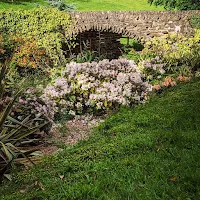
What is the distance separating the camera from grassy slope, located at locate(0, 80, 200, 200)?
13.3 feet

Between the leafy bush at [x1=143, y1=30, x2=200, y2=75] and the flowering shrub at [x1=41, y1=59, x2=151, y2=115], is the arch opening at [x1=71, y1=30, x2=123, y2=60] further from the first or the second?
the flowering shrub at [x1=41, y1=59, x2=151, y2=115]

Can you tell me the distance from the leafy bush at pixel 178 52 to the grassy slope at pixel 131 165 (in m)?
4.31

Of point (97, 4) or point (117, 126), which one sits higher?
point (117, 126)

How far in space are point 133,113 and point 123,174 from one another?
3.54m

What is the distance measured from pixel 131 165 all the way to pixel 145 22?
38.4 ft

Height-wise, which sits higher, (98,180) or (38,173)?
(98,180)

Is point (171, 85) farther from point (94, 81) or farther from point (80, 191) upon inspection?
point (80, 191)

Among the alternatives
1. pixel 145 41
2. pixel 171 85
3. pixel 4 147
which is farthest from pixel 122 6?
pixel 4 147

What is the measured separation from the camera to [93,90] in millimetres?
9000

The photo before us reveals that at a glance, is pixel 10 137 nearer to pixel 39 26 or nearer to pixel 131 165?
pixel 131 165

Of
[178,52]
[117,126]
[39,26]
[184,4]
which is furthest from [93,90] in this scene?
[184,4]

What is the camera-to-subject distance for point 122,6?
3509cm

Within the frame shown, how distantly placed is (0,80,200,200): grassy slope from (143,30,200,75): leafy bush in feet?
14.1

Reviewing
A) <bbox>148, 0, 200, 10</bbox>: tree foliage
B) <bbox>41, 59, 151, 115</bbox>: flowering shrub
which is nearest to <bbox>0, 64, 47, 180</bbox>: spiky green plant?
<bbox>41, 59, 151, 115</bbox>: flowering shrub
